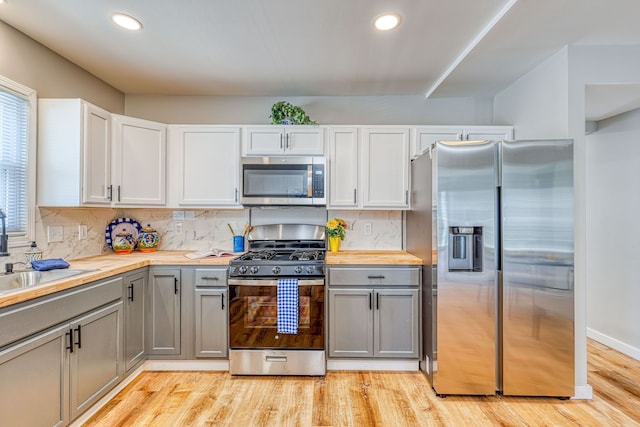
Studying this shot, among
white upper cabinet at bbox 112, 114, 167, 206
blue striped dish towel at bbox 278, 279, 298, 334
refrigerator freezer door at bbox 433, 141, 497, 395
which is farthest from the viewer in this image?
white upper cabinet at bbox 112, 114, 167, 206

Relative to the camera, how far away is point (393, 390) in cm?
240

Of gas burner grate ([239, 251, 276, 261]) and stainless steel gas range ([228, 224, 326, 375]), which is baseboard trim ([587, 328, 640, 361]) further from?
gas burner grate ([239, 251, 276, 261])

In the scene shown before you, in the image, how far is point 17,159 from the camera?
2.21 metres

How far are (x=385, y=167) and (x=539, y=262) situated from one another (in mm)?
1417

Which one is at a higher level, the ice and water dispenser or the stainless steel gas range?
the ice and water dispenser

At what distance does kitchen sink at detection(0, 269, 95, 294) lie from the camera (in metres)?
1.99

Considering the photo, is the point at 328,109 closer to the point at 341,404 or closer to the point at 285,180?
the point at 285,180

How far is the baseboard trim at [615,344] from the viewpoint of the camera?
2912 mm

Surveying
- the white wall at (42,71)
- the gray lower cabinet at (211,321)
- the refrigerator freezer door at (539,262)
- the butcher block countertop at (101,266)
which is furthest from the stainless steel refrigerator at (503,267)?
the white wall at (42,71)

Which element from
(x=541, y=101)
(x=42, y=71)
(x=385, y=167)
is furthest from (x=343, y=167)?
(x=42, y=71)

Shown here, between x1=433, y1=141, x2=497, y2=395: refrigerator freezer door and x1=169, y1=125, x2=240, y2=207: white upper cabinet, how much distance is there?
1.82 meters

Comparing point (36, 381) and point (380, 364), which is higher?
point (36, 381)

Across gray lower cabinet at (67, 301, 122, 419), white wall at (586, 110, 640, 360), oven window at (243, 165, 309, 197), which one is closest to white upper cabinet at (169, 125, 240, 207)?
oven window at (243, 165, 309, 197)

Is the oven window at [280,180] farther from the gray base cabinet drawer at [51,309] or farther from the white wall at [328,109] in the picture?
the gray base cabinet drawer at [51,309]
